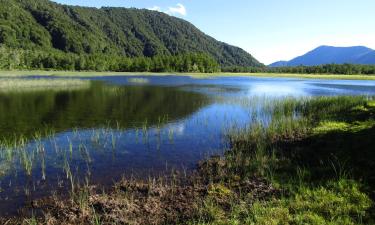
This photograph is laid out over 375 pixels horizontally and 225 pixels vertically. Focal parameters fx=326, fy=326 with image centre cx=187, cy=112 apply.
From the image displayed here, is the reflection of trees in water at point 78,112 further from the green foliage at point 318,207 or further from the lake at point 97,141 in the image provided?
the green foliage at point 318,207

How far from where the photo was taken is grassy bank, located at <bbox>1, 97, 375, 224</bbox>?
455 inches

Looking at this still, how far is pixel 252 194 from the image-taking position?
13.7 meters

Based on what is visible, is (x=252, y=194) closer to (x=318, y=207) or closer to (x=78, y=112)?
(x=318, y=207)

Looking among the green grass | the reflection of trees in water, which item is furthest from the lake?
the green grass

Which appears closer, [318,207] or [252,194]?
[318,207]

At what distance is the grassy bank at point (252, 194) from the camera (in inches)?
455

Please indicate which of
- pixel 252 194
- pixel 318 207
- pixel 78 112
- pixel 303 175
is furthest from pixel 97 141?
pixel 318 207

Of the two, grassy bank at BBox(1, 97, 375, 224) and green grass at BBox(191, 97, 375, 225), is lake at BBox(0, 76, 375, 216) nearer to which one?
grassy bank at BBox(1, 97, 375, 224)

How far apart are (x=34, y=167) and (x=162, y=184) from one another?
8.01 m

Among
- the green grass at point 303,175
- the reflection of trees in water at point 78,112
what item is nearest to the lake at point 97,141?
the reflection of trees in water at point 78,112

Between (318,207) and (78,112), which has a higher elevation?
(318,207)

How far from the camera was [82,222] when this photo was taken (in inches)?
468

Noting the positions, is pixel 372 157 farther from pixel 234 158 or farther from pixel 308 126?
pixel 308 126

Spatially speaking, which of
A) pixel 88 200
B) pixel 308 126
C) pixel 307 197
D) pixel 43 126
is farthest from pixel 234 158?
pixel 43 126
